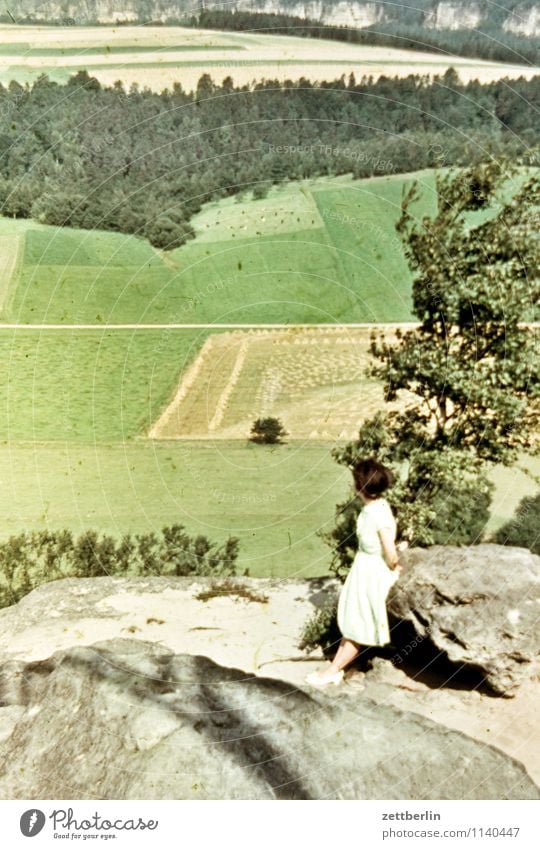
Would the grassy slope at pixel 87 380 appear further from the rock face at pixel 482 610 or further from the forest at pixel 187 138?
the rock face at pixel 482 610

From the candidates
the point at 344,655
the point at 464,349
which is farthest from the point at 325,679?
the point at 464,349

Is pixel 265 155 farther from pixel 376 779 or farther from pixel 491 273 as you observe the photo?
pixel 376 779

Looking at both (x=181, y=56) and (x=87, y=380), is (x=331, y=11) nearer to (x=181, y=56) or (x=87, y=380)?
(x=181, y=56)

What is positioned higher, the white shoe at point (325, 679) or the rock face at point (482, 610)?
the rock face at point (482, 610)

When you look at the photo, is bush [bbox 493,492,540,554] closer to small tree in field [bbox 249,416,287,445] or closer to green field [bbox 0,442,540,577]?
green field [bbox 0,442,540,577]

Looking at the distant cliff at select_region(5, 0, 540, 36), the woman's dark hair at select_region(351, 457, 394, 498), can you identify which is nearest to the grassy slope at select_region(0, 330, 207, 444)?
the distant cliff at select_region(5, 0, 540, 36)

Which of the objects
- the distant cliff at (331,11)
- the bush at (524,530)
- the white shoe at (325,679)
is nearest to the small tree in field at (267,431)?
the bush at (524,530)
